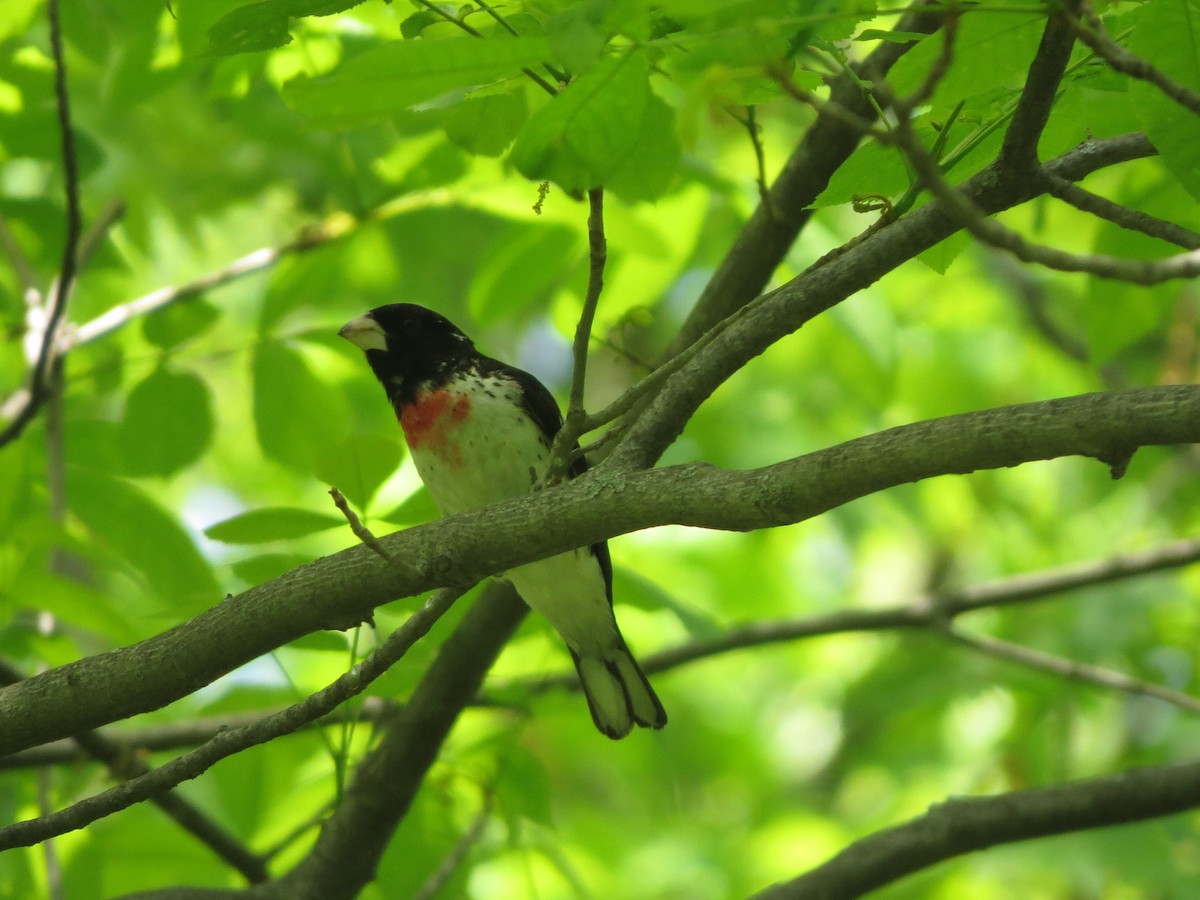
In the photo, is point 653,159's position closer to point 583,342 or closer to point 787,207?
point 583,342

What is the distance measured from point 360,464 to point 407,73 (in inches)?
65.4

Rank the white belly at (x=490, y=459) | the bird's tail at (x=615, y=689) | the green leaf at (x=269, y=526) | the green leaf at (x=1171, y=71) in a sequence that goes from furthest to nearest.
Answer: the bird's tail at (x=615, y=689) < the white belly at (x=490, y=459) < the green leaf at (x=269, y=526) < the green leaf at (x=1171, y=71)

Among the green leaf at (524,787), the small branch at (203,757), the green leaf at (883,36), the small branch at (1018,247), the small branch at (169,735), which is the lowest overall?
the small branch at (169,735)

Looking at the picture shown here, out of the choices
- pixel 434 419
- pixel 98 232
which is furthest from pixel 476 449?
pixel 98 232

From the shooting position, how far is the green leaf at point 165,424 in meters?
4.46

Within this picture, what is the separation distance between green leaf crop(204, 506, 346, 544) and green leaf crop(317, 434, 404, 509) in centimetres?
9

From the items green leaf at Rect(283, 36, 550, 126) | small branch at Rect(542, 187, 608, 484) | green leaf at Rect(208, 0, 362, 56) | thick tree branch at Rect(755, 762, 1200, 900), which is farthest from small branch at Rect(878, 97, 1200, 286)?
thick tree branch at Rect(755, 762, 1200, 900)

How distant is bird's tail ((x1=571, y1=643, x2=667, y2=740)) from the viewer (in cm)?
496

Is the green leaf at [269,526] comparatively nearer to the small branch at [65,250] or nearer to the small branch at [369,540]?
the small branch at [369,540]

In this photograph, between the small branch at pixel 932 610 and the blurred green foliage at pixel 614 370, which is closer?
the blurred green foliage at pixel 614 370

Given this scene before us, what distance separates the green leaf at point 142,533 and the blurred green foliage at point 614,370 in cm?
1

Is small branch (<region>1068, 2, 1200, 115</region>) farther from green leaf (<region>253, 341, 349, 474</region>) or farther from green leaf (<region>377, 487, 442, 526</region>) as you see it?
green leaf (<region>253, 341, 349, 474</region>)

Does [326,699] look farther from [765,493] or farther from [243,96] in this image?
[243,96]

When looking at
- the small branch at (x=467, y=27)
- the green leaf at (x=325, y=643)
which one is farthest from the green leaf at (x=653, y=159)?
the green leaf at (x=325, y=643)
